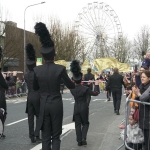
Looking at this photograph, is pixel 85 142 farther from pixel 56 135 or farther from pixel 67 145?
pixel 56 135

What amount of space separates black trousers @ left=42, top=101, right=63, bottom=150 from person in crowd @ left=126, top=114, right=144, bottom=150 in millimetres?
1424

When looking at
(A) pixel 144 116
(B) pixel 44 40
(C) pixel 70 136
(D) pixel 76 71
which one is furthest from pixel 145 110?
(C) pixel 70 136

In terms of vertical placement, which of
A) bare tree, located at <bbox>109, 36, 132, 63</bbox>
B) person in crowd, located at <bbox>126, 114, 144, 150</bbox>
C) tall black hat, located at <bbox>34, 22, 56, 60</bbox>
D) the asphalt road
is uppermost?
bare tree, located at <bbox>109, 36, 132, 63</bbox>

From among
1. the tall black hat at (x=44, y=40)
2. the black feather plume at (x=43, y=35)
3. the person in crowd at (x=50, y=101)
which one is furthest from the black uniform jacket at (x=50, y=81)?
the black feather plume at (x=43, y=35)

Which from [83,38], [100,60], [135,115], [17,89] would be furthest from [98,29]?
[135,115]

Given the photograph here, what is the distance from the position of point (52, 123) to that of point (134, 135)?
1580 millimetres

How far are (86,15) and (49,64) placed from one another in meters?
38.6

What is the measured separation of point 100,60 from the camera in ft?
52.9

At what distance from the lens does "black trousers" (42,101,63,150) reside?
485cm

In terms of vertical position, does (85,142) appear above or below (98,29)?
below

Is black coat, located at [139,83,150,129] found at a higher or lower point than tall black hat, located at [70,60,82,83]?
lower

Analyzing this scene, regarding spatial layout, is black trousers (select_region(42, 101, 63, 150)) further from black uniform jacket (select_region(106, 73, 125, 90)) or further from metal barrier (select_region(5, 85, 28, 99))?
metal barrier (select_region(5, 85, 28, 99))

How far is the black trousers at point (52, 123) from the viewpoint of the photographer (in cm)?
485

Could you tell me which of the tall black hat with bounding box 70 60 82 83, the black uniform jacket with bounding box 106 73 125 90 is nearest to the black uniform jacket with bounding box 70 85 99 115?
the tall black hat with bounding box 70 60 82 83
